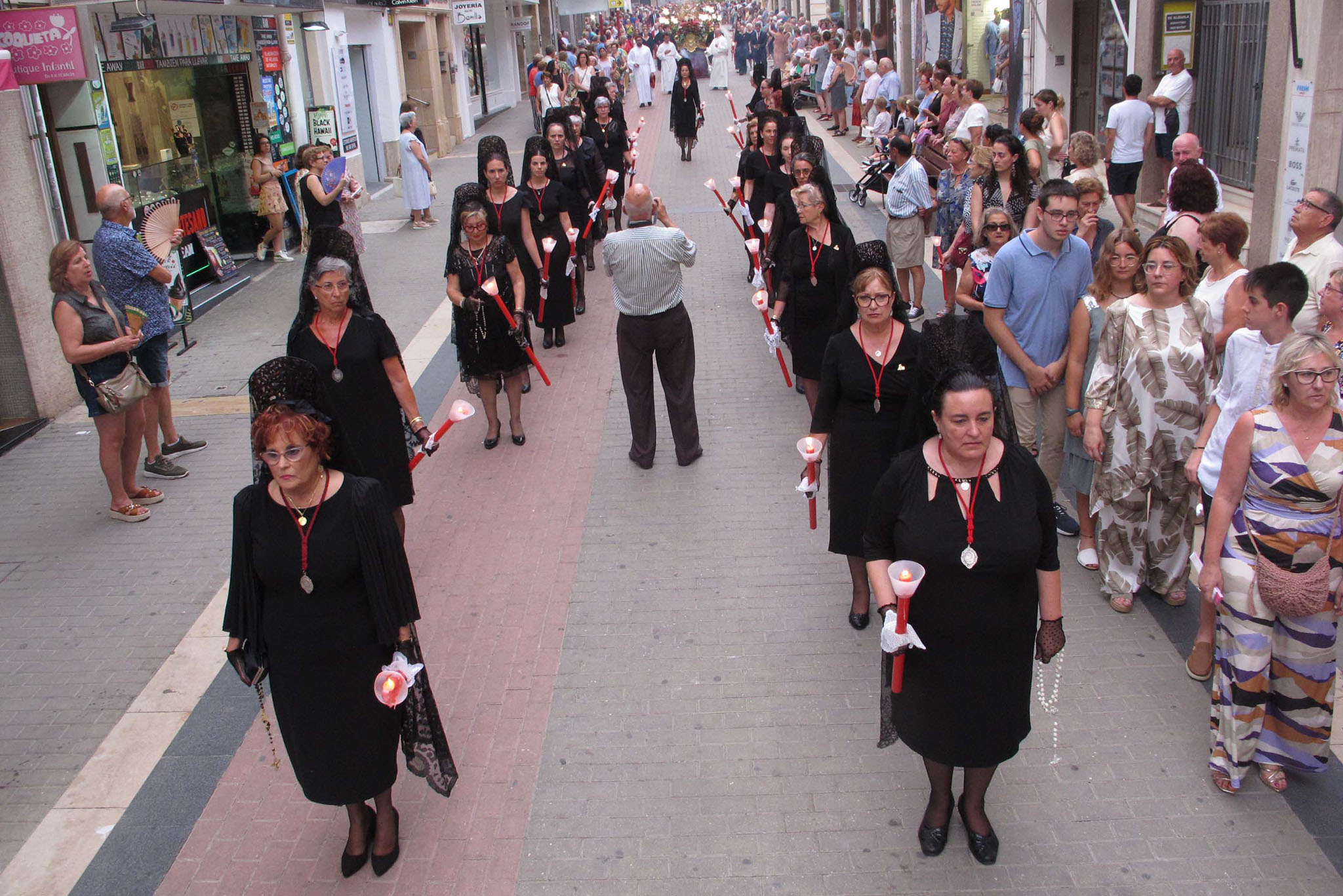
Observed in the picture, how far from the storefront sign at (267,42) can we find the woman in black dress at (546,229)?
7.21 metres

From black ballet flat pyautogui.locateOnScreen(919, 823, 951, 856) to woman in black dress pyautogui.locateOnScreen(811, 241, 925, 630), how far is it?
1.34 metres

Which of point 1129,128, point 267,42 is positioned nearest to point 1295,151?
point 1129,128

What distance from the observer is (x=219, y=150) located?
1519cm

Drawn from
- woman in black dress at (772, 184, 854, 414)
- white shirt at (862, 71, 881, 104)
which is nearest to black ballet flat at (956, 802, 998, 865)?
woman in black dress at (772, 184, 854, 414)

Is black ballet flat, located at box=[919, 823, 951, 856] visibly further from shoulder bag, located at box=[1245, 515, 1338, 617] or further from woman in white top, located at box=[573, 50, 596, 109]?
woman in white top, located at box=[573, 50, 596, 109]

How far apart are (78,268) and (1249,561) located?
6.48 meters

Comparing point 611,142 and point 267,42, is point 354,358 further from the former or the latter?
point 267,42

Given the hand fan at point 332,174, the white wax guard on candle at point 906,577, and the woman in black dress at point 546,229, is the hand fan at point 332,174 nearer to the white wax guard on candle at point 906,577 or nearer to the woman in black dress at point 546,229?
the woman in black dress at point 546,229

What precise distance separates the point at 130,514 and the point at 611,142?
32.7ft

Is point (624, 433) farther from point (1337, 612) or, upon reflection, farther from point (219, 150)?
point (219, 150)

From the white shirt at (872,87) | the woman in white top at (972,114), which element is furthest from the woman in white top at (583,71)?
the woman in white top at (972,114)

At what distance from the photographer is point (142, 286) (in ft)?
25.8

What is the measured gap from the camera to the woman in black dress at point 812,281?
7500mm

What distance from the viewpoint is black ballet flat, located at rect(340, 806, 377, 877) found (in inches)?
170
